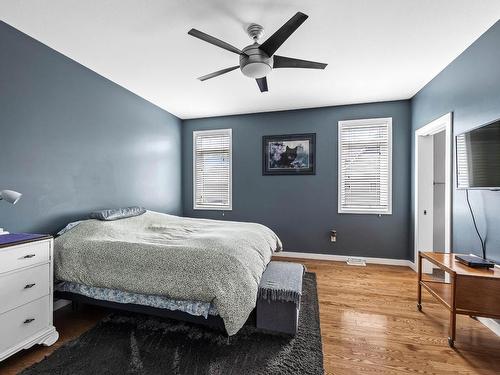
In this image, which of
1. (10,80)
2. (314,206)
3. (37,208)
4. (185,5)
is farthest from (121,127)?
(314,206)

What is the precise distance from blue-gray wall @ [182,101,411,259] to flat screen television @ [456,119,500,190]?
1651 millimetres

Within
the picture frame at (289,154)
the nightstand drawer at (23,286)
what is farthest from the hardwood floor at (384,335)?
the picture frame at (289,154)

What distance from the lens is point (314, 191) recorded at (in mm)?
4207

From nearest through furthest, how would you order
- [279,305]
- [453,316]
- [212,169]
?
[453,316], [279,305], [212,169]

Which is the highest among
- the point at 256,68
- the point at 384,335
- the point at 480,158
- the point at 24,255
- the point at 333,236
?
the point at 256,68

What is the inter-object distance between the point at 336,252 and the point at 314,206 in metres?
0.85

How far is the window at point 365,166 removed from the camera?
393 centimetres

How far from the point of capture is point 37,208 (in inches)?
91.2

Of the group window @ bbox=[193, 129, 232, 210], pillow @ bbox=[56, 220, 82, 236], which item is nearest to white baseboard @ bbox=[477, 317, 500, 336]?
window @ bbox=[193, 129, 232, 210]

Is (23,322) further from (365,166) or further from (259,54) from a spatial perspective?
(365,166)

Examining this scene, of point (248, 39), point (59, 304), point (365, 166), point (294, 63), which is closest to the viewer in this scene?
point (294, 63)

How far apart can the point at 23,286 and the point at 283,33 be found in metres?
2.62

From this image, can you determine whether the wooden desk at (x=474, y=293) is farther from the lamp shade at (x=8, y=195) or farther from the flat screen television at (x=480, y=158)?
the lamp shade at (x=8, y=195)


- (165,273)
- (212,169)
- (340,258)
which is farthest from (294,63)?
(340,258)
